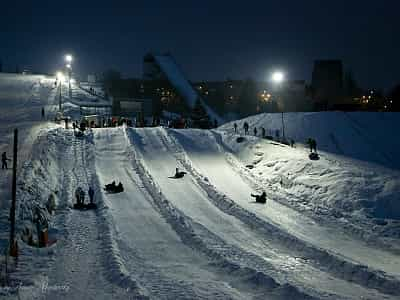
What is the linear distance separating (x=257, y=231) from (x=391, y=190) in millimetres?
10325

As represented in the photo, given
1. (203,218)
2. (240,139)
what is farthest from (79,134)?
(203,218)

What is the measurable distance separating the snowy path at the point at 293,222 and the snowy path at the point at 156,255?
14.8 feet

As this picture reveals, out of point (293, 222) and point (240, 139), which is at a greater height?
point (240, 139)

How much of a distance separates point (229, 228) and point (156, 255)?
15.2 feet

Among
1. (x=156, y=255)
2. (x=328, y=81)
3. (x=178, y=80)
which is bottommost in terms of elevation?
(x=156, y=255)

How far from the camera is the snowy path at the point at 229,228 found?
1194 centimetres

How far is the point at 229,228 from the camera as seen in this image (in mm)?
18250

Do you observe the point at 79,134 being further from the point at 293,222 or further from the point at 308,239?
the point at 308,239

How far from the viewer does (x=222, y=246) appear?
15.4m

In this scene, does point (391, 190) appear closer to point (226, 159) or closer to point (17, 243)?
point (226, 159)

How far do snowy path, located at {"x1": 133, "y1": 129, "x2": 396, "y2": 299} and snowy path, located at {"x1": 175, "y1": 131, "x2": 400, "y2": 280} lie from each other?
1.39m

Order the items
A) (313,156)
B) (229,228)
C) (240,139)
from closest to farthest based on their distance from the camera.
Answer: (229,228), (313,156), (240,139)

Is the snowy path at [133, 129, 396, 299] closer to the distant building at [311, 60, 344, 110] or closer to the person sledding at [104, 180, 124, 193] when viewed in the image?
the person sledding at [104, 180, 124, 193]

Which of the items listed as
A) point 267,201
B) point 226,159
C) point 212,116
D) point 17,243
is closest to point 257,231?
point 267,201
